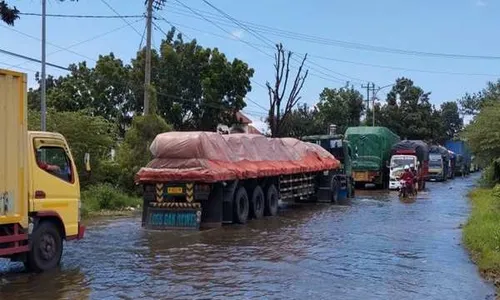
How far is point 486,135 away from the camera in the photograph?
106ft

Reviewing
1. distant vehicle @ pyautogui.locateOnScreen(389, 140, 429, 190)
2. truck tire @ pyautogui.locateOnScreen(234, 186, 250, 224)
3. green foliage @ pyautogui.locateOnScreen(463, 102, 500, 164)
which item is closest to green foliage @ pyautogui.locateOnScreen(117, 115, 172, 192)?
truck tire @ pyautogui.locateOnScreen(234, 186, 250, 224)

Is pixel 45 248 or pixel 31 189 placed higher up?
pixel 31 189

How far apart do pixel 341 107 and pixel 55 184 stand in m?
63.5

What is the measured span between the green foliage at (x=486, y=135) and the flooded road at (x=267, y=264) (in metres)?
14.1

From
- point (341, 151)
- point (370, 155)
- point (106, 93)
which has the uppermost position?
point (106, 93)

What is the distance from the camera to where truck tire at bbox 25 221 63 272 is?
10914 mm

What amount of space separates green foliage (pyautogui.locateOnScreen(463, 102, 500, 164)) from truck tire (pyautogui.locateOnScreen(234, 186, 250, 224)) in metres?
16.8

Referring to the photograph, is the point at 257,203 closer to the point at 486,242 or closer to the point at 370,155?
the point at 486,242

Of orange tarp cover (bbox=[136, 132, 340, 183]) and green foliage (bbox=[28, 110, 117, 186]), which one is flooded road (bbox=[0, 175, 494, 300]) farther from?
green foliage (bbox=[28, 110, 117, 186])

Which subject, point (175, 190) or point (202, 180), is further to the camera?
point (175, 190)

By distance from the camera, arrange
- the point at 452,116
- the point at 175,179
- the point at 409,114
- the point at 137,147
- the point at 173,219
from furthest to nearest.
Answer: the point at 452,116
the point at 409,114
the point at 137,147
the point at 173,219
the point at 175,179

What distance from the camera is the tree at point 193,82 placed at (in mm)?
46406

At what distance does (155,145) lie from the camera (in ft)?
58.4

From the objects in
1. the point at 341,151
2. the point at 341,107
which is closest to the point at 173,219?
the point at 341,151
